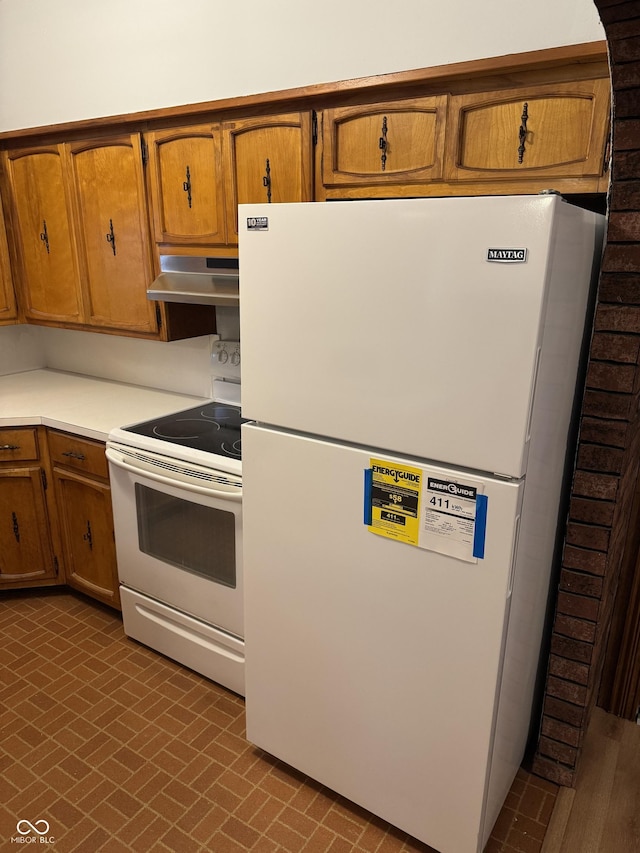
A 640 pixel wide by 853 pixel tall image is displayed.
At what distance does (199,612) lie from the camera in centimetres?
221

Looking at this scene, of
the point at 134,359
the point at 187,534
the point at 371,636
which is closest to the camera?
the point at 371,636

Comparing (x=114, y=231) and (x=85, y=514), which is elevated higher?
(x=114, y=231)

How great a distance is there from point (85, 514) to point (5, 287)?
3.99 ft

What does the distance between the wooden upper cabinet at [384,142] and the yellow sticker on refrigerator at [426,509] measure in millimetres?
902

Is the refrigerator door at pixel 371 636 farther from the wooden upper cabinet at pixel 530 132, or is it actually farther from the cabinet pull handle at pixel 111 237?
the cabinet pull handle at pixel 111 237

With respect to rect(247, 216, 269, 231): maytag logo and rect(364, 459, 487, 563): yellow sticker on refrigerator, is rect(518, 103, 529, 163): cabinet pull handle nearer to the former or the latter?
rect(247, 216, 269, 231): maytag logo

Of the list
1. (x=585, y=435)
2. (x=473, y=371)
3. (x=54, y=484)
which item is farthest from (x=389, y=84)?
(x=54, y=484)

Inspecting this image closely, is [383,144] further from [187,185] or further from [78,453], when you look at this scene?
[78,453]

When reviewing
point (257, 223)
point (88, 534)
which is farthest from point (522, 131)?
point (88, 534)

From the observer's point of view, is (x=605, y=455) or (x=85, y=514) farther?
(x=85, y=514)

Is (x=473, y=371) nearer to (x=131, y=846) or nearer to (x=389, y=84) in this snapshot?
(x=389, y=84)

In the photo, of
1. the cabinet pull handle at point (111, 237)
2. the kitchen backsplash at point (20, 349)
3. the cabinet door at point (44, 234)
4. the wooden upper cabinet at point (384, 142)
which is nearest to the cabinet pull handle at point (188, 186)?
the cabinet pull handle at point (111, 237)

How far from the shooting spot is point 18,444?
2.56 meters

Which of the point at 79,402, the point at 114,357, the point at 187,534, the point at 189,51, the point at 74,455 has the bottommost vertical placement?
the point at 187,534
